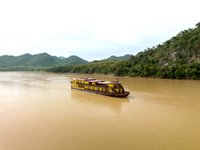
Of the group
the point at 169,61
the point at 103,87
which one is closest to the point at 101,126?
the point at 103,87

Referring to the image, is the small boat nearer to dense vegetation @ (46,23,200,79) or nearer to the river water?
Result: the river water

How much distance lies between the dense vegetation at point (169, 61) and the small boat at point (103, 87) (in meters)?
21.5

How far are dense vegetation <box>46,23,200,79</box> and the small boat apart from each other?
21533 mm

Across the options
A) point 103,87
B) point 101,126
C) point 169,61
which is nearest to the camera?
point 101,126

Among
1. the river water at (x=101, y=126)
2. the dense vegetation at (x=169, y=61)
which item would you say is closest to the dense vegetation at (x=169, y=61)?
the dense vegetation at (x=169, y=61)

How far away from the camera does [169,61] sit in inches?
2104

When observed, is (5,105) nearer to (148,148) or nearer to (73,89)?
(73,89)

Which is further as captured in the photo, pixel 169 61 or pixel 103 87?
pixel 169 61

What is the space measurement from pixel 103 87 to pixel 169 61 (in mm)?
33524

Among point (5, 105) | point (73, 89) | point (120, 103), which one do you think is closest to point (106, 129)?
point (120, 103)

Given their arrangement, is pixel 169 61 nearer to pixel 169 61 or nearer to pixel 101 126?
pixel 169 61

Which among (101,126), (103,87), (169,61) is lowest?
(101,126)

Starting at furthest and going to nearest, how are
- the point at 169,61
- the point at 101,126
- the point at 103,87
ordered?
the point at 169,61, the point at 103,87, the point at 101,126

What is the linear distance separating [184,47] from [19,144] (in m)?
49.4
